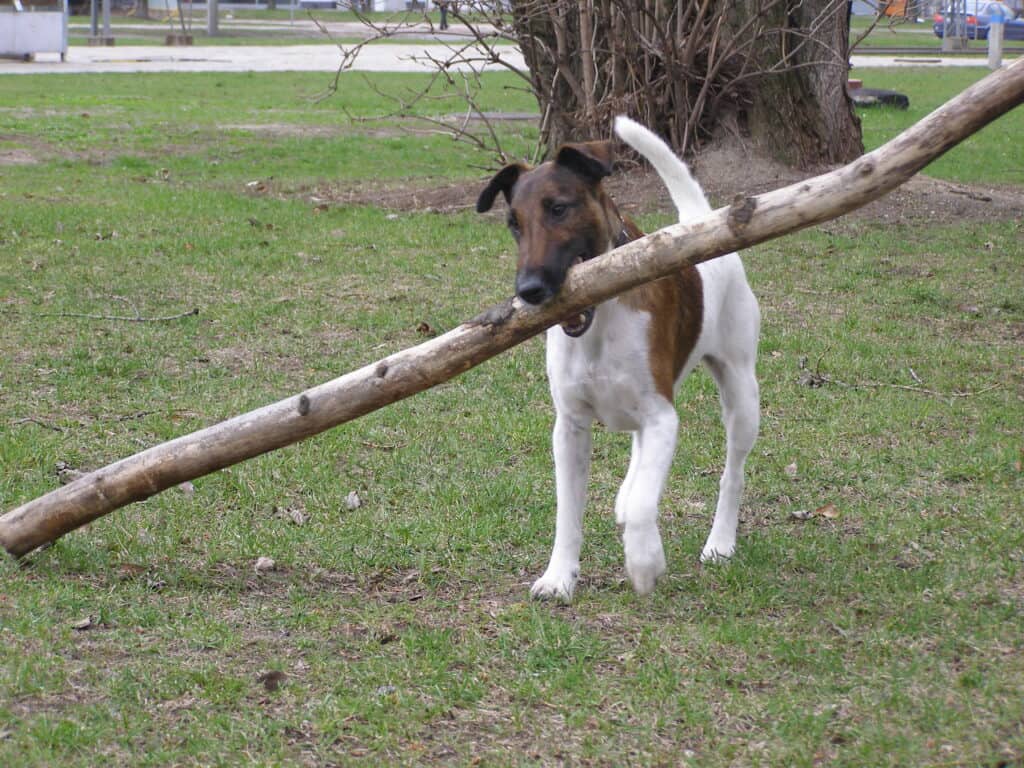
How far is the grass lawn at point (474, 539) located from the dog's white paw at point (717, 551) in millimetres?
72

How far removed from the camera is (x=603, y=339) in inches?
185

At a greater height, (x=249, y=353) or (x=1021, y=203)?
(x=1021, y=203)

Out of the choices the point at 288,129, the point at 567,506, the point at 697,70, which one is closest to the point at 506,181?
the point at 567,506

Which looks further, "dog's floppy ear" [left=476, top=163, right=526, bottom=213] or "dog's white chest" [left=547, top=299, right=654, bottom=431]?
"dog's floppy ear" [left=476, top=163, right=526, bottom=213]

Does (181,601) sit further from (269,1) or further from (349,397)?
(269,1)

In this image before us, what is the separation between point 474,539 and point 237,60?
3313 cm

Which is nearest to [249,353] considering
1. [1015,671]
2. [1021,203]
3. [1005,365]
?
[1005,365]

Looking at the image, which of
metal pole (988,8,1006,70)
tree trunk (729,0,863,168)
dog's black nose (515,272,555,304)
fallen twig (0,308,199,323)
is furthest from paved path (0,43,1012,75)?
dog's black nose (515,272,555,304)

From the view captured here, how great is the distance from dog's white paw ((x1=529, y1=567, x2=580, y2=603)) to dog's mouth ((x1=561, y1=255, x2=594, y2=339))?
3.05 ft

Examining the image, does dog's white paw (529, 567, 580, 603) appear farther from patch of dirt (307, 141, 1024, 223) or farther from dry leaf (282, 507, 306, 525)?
patch of dirt (307, 141, 1024, 223)

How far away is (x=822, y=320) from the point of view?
9.09 meters

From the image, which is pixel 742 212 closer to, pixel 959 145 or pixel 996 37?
pixel 959 145

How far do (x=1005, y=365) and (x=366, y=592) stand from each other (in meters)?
4.73

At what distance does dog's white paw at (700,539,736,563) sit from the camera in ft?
17.4
